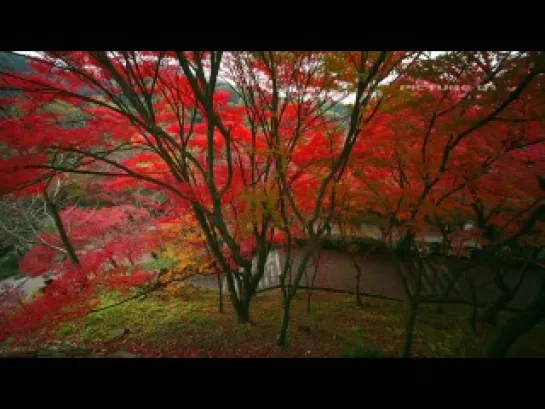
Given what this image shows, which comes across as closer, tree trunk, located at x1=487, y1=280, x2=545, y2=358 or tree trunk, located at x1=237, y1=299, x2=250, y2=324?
tree trunk, located at x1=487, y1=280, x2=545, y2=358

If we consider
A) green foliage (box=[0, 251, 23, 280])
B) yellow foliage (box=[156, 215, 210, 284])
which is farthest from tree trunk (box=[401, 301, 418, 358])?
green foliage (box=[0, 251, 23, 280])

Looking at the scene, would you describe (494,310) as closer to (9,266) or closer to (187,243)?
(187,243)

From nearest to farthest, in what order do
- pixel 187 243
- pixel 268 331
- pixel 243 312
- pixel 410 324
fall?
pixel 410 324 → pixel 268 331 → pixel 243 312 → pixel 187 243

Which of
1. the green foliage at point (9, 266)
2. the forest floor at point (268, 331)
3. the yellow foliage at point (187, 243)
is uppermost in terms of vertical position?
the yellow foliage at point (187, 243)

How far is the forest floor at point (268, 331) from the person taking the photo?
7621 millimetres

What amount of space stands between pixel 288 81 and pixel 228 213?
4.64 metres

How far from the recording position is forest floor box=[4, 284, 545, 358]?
300 inches

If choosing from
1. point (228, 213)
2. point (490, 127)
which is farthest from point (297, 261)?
point (490, 127)

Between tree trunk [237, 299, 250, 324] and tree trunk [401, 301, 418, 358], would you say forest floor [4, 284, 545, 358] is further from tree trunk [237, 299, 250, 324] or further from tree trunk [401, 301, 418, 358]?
tree trunk [401, 301, 418, 358]

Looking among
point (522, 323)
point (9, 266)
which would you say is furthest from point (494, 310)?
point (9, 266)

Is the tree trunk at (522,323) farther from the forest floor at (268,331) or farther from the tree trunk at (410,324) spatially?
the forest floor at (268,331)

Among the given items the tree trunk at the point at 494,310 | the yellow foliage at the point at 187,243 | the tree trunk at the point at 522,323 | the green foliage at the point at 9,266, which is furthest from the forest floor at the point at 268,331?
the green foliage at the point at 9,266

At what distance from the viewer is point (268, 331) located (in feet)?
28.0

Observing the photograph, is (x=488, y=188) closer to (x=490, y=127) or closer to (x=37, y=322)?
(x=490, y=127)
